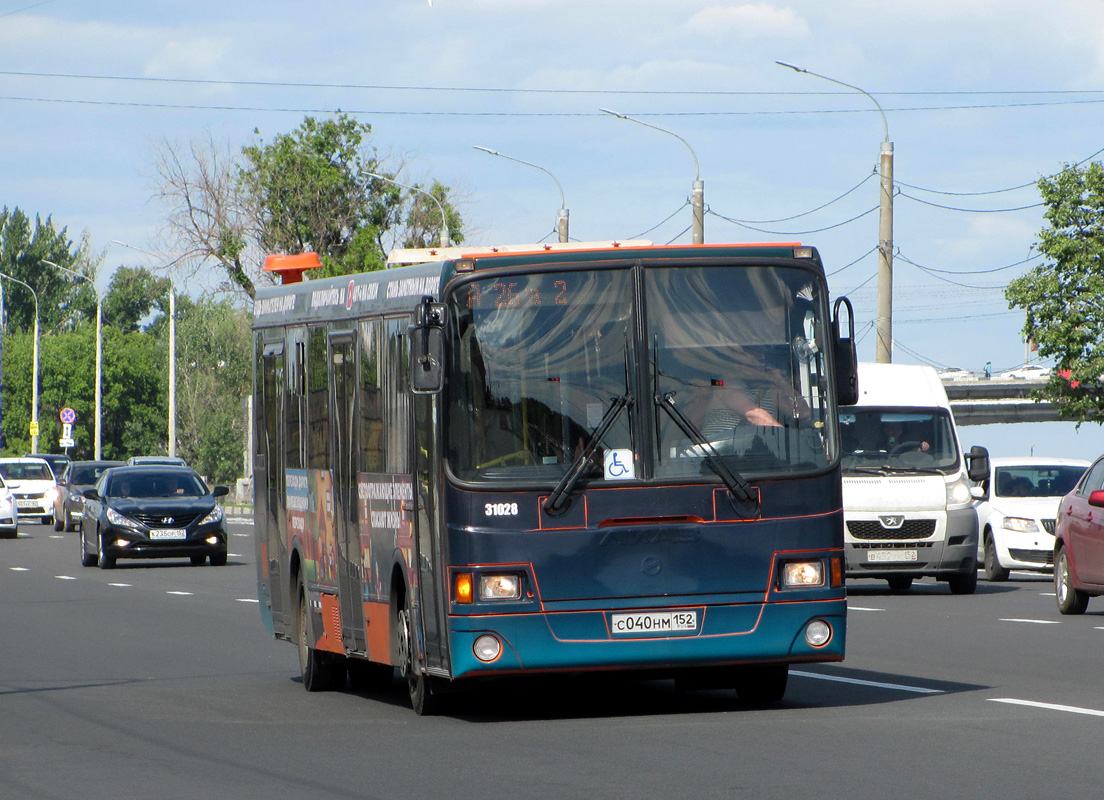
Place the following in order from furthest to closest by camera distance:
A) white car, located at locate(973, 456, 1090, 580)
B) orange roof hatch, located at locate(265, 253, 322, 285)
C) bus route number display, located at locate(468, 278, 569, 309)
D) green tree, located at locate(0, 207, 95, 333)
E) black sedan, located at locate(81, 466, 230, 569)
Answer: green tree, located at locate(0, 207, 95, 333), black sedan, located at locate(81, 466, 230, 569), white car, located at locate(973, 456, 1090, 580), orange roof hatch, located at locate(265, 253, 322, 285), bus route number display, located at locate(468, 278, 569, 309)

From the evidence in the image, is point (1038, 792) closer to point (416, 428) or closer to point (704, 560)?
point (704, 560)

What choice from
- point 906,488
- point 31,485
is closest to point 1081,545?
point 906,488

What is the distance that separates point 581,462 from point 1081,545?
971cm

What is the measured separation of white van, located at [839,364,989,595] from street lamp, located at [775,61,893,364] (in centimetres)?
919

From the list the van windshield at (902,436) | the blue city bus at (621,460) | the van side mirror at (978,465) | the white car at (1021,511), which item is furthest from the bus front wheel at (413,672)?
the white car at (1021,511)

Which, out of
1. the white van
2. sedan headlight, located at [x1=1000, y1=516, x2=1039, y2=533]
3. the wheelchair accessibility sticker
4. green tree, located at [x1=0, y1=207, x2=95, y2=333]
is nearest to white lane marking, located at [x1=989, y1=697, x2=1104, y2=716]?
the wheelchair accessibility sticker

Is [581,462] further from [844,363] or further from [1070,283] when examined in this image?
[1070,283]

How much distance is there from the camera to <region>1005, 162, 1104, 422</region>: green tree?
45656 millimetres

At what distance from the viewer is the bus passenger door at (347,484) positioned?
1272cm

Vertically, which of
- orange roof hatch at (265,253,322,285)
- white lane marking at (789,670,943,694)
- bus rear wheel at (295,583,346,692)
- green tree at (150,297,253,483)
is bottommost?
white lane marking at (789,670,943,694)

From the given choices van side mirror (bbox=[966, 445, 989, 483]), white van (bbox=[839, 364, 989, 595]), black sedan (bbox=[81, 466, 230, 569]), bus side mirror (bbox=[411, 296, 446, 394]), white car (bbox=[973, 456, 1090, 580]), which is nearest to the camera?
bus side mirror (bbox=[411, 296, 446, 394])

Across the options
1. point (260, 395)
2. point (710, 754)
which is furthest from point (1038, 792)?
point (260, 395)

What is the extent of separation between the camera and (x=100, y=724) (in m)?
11.8

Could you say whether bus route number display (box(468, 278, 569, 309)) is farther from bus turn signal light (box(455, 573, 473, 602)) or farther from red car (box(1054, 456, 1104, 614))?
red car (box(1054, 456, 1104, 614))
